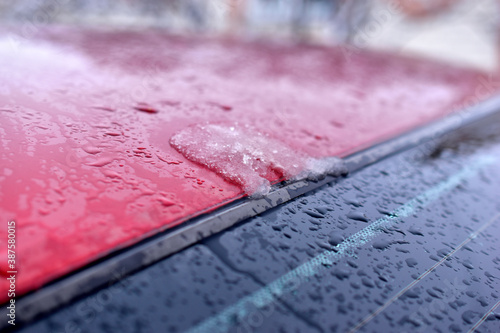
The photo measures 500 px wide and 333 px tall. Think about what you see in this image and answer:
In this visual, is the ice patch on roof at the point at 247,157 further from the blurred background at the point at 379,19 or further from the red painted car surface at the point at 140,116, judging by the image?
the blurred background at the point at 379,19

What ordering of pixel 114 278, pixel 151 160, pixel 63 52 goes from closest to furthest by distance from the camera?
pixel 114 278
pixel 151 160
pixel 63 52

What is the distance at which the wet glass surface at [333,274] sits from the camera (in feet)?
2.25

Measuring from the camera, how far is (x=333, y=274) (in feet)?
2.76

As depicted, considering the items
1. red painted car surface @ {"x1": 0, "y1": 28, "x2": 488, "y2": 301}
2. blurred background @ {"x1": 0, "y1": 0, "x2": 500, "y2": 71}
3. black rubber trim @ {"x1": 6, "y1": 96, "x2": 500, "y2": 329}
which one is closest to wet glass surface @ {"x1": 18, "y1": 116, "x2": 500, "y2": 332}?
black rubber trim @ {"x1": 6, "y1": 96, "x2": 500, "y2": 329}

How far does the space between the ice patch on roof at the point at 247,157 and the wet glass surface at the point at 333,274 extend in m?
0.09

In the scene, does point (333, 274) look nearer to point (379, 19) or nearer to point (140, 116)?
point (140, 116)

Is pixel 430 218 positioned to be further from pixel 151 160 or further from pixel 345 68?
pixel 345 68

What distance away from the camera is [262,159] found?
1187 millimetres

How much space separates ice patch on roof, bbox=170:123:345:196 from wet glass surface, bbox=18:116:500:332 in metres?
0.09

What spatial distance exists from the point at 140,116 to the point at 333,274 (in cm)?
94

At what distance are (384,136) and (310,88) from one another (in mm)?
691

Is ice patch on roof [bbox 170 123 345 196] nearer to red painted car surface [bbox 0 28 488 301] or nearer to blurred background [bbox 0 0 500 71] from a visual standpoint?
red painted car surface [bbox 0 28 488 301]

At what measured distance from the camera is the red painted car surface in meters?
0.82

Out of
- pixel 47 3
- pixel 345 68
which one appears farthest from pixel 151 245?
pixel 47 3
